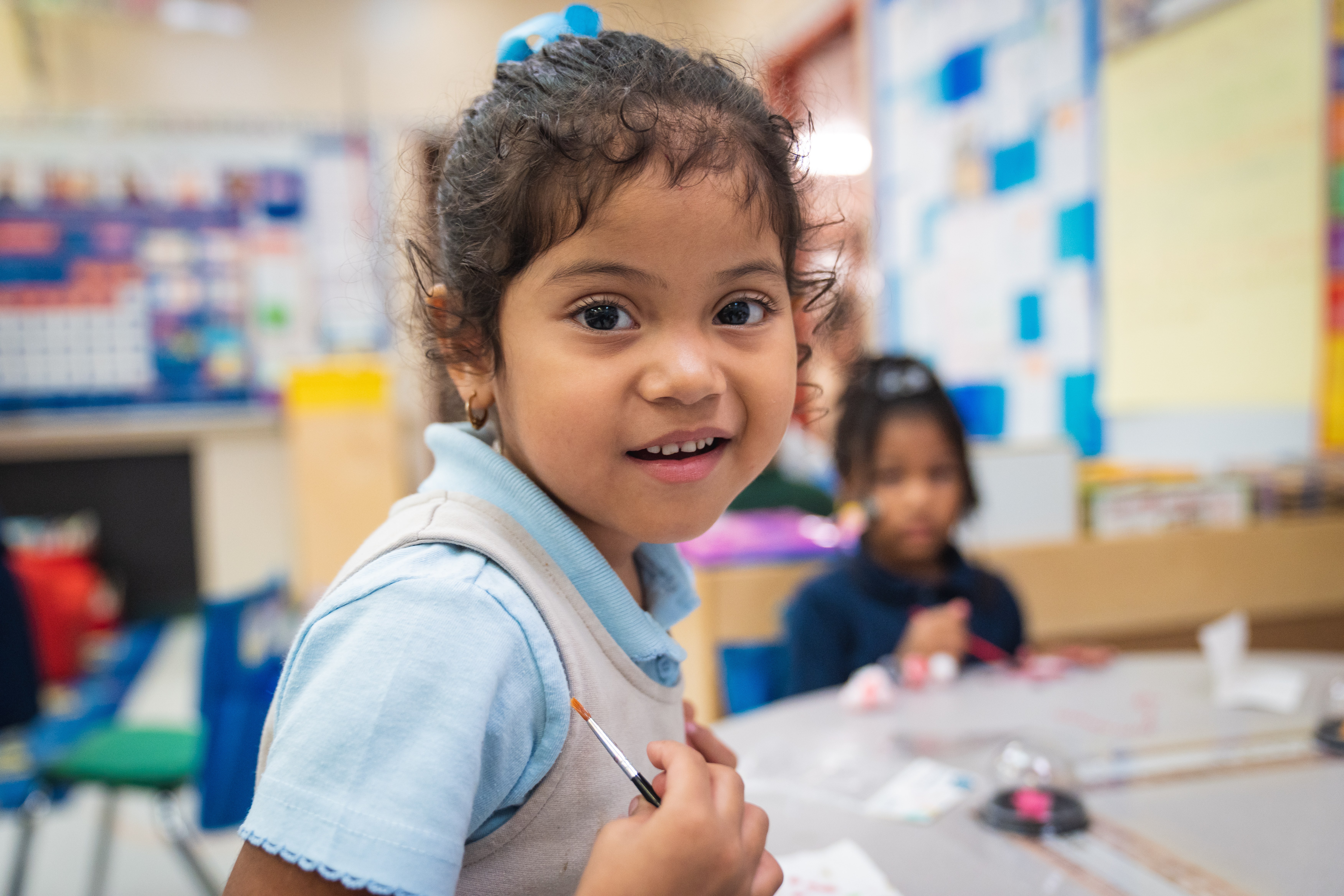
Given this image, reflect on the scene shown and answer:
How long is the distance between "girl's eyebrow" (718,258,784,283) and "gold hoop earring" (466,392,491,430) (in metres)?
0.20

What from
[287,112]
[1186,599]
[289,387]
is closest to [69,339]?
[289,387]

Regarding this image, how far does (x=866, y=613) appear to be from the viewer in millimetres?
1655

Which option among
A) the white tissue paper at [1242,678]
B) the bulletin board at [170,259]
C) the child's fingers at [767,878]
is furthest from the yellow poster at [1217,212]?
the bulletin board at [170,259]

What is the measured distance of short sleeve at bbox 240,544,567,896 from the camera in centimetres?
45

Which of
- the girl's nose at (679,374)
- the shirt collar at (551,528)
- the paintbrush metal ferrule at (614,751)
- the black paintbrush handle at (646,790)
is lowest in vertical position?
the black paintbrush handle at (646,790)

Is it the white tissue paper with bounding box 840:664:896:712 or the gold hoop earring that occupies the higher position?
the gold hoop earring

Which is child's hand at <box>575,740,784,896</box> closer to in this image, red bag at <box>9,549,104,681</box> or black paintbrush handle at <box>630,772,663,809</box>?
black paintbrush handle at <box>630,772,663,809</box>

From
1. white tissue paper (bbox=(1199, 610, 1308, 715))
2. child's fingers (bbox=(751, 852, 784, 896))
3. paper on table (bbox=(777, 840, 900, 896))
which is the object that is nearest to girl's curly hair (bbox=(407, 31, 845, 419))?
child's fingers (bbox=(751, 852, 784, 896))

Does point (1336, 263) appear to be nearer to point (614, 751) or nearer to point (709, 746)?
point (709, 746)

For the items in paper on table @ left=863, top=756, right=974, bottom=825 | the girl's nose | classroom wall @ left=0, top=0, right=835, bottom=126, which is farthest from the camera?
classroom wall @ left=0, top=0, right=835, bottom=126

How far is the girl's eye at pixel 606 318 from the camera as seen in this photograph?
583 mm

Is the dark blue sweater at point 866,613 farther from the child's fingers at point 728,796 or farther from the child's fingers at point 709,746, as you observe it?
the child's fingers at point 728,796

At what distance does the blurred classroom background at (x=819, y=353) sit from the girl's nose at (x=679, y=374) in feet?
0.95

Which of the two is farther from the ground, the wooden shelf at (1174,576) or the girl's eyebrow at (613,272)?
the girl's eyebrow at (613,272)
